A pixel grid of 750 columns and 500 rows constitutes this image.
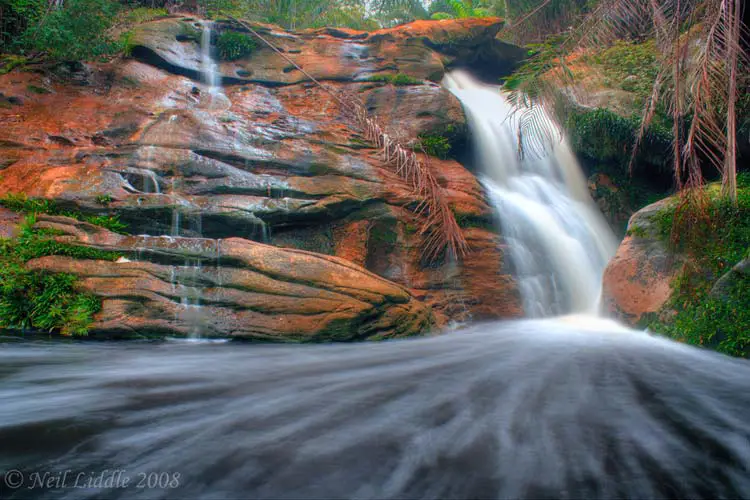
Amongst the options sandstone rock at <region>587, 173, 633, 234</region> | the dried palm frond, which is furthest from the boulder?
sandstone rock at <region>587, 173, 633, 234</region>

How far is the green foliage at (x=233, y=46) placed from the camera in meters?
11.9

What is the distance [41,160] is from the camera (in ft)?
22.8

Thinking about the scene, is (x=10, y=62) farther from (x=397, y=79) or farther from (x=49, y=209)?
(x=397, y=79)

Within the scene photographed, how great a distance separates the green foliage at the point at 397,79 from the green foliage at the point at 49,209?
7.72 m

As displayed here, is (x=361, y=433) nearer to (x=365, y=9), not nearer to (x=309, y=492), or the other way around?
(x=309, y=492)

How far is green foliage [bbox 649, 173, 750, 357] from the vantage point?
4539mm

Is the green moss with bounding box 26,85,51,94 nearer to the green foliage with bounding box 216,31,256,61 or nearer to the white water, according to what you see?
the white water

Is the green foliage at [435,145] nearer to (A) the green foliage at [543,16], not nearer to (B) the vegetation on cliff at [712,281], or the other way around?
(B) the vegetation on cliff at [712,281]

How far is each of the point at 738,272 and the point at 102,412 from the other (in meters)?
6.16

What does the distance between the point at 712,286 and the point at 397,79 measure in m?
8.80

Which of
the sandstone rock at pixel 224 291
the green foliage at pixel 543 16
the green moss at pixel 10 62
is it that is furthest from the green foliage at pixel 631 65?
the green moss at pixel 10 62

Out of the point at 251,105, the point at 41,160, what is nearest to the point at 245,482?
the point at 41,160

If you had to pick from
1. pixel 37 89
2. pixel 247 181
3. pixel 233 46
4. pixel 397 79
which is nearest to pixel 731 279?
pixel 247 181

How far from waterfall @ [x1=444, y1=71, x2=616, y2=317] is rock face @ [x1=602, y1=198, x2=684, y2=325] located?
1222 millimetres
